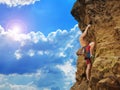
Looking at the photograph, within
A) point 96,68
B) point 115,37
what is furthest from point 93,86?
point 115,37

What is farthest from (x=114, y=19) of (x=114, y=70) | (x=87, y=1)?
(x=114, y=70)

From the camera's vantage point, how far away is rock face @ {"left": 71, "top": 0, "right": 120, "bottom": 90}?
72.8 ft

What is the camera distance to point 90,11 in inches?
1153

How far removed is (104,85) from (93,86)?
154 cm

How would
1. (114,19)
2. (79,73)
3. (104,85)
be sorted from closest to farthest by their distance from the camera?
(104,85), (114,19), (79,73)

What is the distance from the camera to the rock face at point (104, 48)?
22.2 meters

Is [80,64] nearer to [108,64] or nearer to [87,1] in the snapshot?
[87,1]

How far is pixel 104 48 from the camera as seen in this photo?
24.9 metres

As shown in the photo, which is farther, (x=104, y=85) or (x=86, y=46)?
(x=86, y=46)

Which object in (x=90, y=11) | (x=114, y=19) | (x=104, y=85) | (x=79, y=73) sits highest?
(x=90, y=11)

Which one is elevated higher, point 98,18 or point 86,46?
point 98,18

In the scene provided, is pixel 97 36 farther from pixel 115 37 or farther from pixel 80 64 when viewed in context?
pixel 80 64

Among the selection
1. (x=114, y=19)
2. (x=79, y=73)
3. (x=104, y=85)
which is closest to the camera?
(x=104, y=85)

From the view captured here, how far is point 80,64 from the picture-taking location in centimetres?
3216
